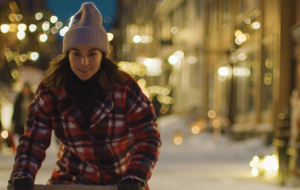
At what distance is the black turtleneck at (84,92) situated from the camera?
114 inches

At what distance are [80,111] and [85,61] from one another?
266 millimetres

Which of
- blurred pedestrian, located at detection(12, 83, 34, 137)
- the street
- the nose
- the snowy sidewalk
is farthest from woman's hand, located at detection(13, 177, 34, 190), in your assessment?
blurred pedestrian, located at detection(12, 83, 34, 137)

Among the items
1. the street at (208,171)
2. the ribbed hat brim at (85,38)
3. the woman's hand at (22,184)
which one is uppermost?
the street at (208,171)

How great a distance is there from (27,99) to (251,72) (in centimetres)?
935

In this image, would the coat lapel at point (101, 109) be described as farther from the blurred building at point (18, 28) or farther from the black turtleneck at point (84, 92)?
the blurred building at point (18, 28)

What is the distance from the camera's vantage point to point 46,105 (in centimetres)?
292

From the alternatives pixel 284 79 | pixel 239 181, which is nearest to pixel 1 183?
pixel 239 181

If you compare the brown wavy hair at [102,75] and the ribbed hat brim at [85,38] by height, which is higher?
the ribbed hat brim at [85,38]

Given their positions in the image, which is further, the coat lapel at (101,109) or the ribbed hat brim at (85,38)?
the ribbed hat brim at (85,38)

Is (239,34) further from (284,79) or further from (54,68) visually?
(54,68)

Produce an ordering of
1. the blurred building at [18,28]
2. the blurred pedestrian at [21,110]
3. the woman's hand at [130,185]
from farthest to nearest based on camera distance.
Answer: the blurred building at [18,28], the blurred pedestrian at [21,110], the woman's hand at [130,185]

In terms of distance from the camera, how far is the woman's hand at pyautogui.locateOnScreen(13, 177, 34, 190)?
2.69 meters

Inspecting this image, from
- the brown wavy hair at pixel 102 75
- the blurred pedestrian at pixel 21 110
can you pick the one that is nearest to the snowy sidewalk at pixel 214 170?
the blurred pedestrian at pixel 21 110

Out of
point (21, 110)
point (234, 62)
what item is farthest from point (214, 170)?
point (234, 62)
